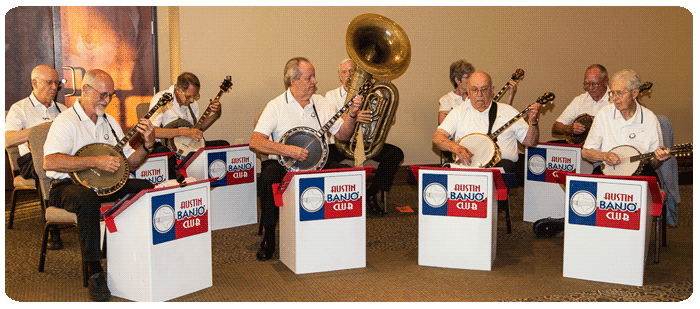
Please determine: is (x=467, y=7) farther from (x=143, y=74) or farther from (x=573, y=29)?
(x=143, y=74)

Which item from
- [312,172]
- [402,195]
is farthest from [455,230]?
[402,195]

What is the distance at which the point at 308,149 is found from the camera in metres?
4.11

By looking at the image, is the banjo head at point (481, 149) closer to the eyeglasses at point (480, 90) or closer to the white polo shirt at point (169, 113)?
the eyeglasses at point (480, 90)

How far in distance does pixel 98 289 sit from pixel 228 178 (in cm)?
174

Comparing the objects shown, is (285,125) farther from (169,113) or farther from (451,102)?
(451,102)

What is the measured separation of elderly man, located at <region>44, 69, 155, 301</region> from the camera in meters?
3.34

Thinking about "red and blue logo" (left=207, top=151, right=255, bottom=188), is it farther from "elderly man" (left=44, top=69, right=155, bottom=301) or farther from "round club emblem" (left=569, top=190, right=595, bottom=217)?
"round club emblem" (left=569, top=190, right=595, bottom=217)

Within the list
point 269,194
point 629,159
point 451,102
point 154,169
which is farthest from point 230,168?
point 629,159

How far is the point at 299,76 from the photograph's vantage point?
4273 millimetres

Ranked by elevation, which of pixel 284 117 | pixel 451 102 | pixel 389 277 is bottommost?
pixel 389 277

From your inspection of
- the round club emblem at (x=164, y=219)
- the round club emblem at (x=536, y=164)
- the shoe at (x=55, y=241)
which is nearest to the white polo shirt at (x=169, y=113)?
the shoe at (x=55, y=241)

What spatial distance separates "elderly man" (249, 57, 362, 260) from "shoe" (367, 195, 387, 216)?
47.3 inches

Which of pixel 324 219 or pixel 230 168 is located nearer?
pixel 324 219

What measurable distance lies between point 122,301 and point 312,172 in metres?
1.28
